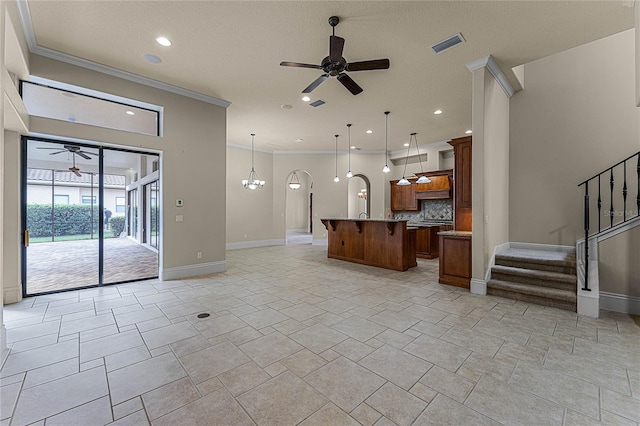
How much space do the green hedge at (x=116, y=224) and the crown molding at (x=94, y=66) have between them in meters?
2.45

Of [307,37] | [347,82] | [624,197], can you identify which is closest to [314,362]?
[347,82]

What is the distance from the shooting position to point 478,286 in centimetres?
420

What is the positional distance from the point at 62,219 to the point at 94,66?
248cm

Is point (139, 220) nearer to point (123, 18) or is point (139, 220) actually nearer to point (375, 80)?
point (123, 18)

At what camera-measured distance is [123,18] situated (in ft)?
10.5

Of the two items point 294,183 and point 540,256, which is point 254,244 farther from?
point 540,256

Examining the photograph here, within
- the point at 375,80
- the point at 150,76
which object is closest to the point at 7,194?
→ the point at 150,76

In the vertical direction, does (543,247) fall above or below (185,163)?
below

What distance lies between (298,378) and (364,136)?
7429 millimetres

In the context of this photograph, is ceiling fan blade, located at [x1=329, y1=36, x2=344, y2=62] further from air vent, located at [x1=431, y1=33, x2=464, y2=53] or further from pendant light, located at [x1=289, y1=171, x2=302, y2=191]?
pendant light, located at [x1=289, y1=171, x2=302, y2=191]

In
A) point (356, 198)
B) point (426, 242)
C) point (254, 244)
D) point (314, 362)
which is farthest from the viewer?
point (356, 198)

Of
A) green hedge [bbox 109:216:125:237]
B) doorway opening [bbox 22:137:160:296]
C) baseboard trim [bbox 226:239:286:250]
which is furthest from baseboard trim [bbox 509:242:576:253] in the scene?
green hedge [bbox 109:216:125:237]

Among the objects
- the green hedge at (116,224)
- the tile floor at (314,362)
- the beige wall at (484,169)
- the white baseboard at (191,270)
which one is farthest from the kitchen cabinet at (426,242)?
the green hedge at (116,224)

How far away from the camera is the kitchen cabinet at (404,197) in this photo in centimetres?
946
